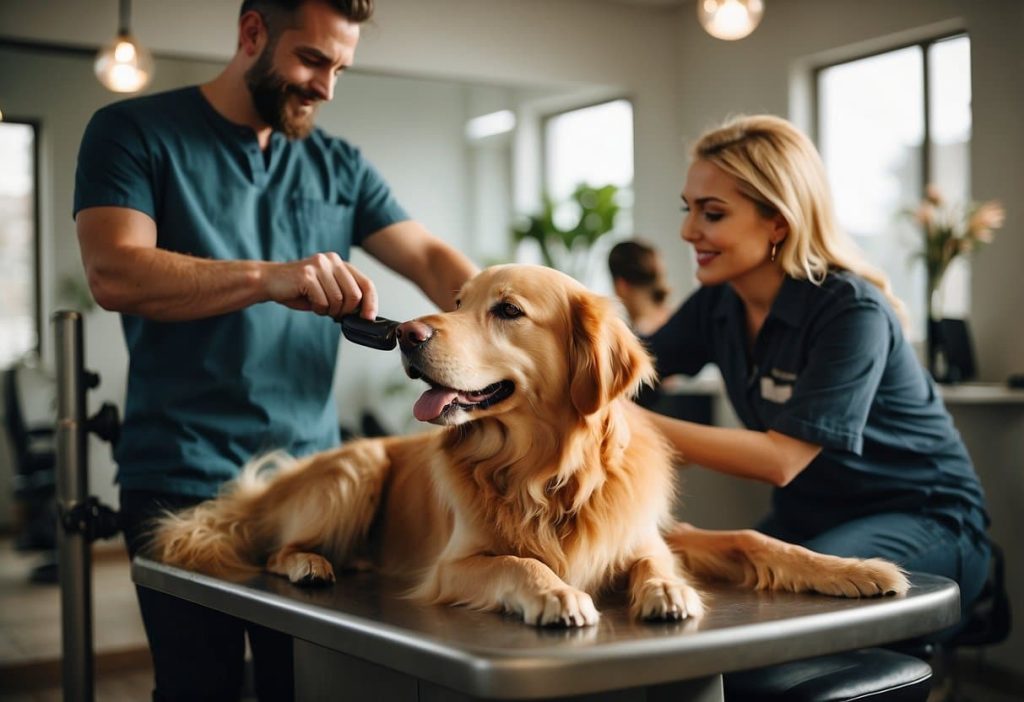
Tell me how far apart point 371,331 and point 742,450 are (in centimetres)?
77

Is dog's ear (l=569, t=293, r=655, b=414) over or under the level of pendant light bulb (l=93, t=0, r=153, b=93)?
under

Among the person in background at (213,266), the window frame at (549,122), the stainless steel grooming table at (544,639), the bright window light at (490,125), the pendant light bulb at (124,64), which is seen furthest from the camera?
the window frame at (549,122)

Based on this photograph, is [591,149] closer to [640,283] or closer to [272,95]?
[640,283]

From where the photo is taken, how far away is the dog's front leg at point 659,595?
1.36 meters

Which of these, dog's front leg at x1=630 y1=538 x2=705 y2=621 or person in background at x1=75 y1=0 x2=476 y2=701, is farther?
person in background at x1=75 y1=0 x2=476 y2=701

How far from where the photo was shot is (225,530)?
76.7 inches

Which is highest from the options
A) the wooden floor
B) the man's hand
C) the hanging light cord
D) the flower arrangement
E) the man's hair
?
the hanging light cord

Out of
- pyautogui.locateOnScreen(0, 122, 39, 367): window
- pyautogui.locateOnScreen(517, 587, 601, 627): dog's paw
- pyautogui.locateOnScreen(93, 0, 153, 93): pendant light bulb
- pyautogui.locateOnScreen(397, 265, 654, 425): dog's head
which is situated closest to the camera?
pyautogui.locateOnScreen(517, 587, 601, 627): dog's paw

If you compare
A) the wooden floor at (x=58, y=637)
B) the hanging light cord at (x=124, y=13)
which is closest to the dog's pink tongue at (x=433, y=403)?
the wooden floor at (x=58, y=637)

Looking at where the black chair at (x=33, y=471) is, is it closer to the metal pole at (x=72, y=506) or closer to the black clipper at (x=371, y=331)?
the metal pole at (x=72, y=506)

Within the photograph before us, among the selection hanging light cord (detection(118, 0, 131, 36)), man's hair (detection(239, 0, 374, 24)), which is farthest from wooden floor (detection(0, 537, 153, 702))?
man's hair (detection(239, 0, 374, 24))

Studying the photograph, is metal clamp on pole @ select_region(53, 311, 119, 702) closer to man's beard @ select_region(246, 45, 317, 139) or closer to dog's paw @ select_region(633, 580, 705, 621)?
man's beard @ select_region(246, 45, 317, 139)

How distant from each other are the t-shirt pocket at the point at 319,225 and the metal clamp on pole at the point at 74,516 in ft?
1.45

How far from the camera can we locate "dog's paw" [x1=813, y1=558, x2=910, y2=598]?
1500 millimetres
